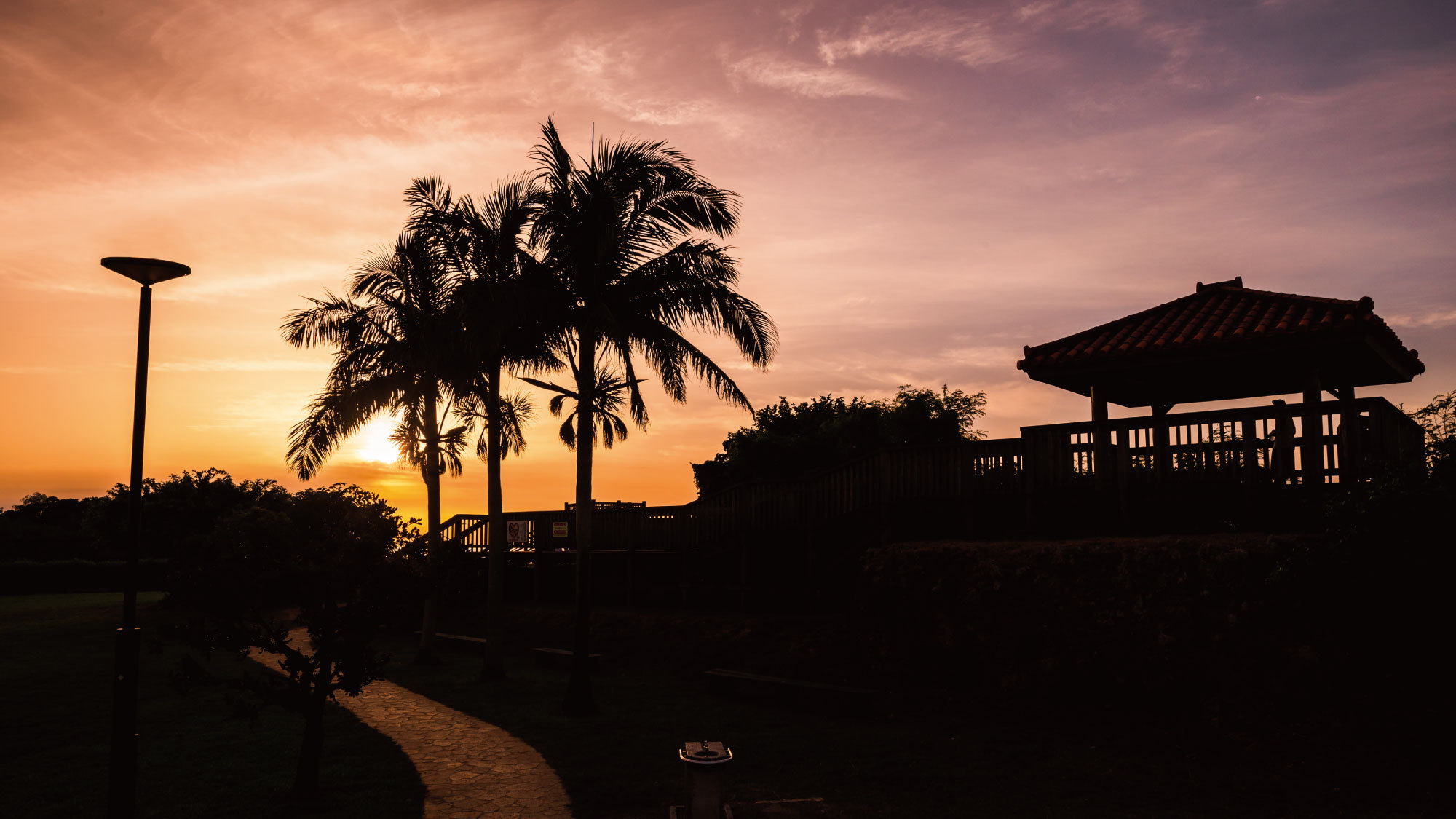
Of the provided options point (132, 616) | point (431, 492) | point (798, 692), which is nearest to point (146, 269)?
point (132, 616)

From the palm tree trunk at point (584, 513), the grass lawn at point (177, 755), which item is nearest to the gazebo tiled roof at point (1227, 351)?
the palm tree trunk at point (584, 513)

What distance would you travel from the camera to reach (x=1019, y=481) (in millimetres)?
17172

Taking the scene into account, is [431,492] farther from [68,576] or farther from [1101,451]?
[68,576]

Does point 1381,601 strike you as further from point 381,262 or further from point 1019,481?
point 381,262

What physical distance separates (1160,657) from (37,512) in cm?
10427

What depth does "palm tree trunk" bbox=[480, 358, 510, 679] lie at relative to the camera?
1948cm

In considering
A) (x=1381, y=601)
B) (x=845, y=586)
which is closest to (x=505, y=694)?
(x=845, y=586)

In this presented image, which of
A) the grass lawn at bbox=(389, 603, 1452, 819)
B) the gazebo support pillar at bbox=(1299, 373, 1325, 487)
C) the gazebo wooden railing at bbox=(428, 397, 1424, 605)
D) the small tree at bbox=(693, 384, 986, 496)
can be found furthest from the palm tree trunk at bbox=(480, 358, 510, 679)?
the small tree at bbox=(693, 384, 986, 496)

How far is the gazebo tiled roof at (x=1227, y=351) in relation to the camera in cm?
1509

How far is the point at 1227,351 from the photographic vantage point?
1583 centimetres

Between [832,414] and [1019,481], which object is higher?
[832,414]

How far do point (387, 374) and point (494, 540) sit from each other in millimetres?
5115

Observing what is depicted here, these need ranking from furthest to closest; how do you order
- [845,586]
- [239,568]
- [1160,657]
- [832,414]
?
1. [832,414]
2. [845,586]
3. [1160,657]
4. [239,568]

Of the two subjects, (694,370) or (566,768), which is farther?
(694,370)
